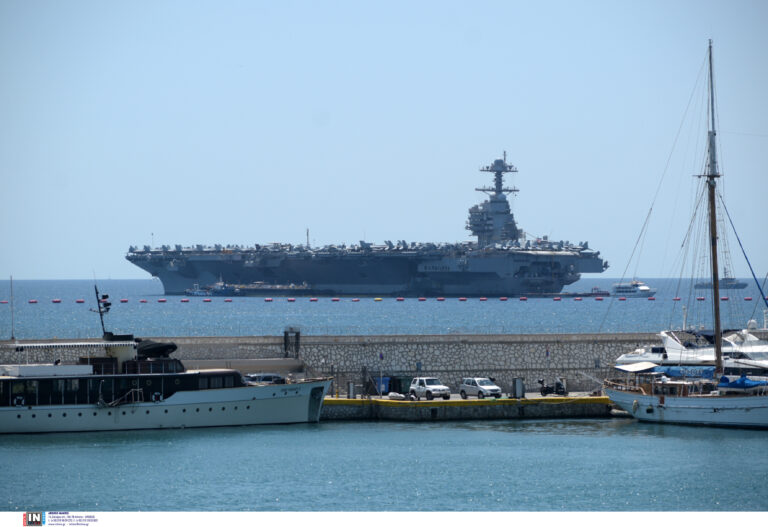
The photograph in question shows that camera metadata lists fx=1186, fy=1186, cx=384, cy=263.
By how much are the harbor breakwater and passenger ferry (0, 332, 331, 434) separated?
3.56m

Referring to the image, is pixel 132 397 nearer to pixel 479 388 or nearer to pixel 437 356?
pixel 479 388

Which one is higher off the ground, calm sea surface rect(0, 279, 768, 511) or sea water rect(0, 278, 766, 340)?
sea water rect(0, 278, 766, 340)

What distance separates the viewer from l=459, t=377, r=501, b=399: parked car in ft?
98.3

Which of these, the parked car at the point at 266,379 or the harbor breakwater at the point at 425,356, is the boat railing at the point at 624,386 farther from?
the parked car at the point at 266,379

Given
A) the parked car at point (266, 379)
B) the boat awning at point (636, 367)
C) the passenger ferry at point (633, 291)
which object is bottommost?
the parked car at point (266, 379)

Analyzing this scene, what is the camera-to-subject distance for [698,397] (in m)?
27.8

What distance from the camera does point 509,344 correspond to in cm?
3338

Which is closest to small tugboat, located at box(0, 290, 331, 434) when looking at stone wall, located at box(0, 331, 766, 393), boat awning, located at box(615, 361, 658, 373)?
stone wall, located at box(0, 331, 766, 393)

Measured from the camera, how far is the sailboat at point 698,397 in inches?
1073

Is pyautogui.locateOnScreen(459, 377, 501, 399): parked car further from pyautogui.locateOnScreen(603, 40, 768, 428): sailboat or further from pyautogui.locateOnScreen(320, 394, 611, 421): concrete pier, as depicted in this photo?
pyautogui.locateOnScreen(603, 40, 768, 428): sailboat

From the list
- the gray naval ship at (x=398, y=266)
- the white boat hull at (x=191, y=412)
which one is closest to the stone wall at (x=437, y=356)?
the white boat hull at (x=191, y=412)

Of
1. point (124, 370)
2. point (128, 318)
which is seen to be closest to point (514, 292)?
point (128, 318)

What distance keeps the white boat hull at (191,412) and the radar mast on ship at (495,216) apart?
97.6 metres

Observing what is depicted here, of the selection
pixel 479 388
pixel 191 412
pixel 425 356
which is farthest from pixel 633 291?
pixel 191 412
